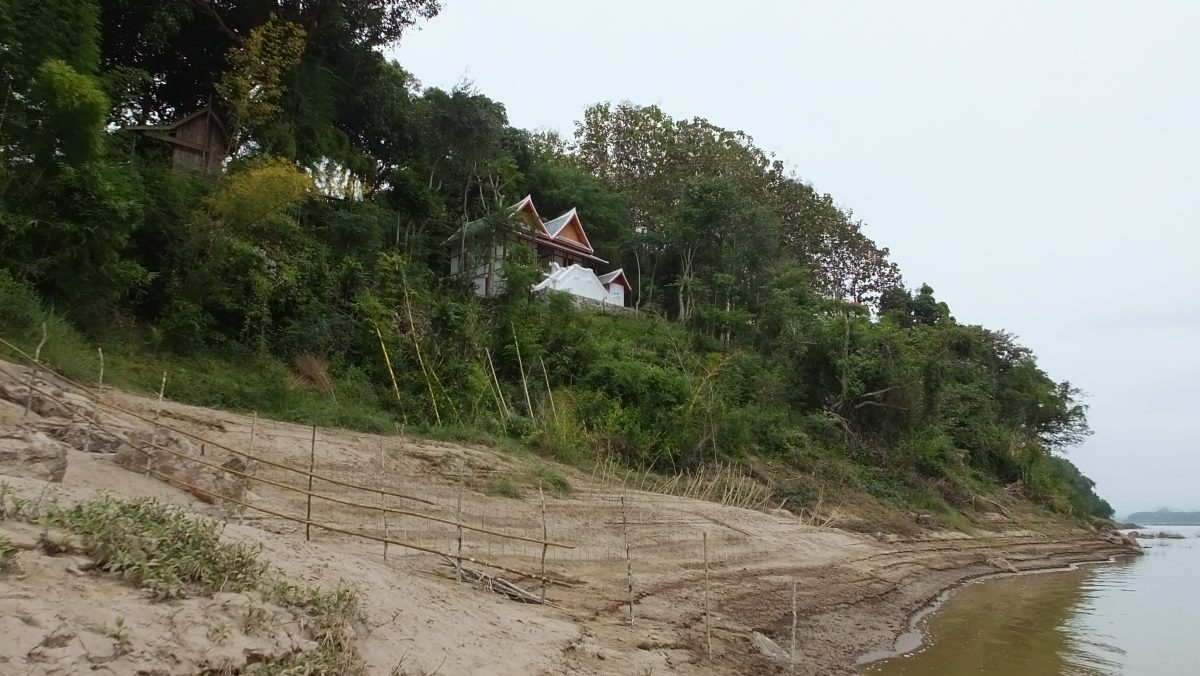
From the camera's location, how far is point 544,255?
29891 millimetres

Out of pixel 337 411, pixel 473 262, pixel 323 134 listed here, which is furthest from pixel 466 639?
pixel 323 134

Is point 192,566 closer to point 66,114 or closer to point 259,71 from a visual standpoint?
point 66,114

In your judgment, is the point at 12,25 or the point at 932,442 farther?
the point at 932,442

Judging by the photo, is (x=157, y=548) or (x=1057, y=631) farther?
(x=1057, y=631)

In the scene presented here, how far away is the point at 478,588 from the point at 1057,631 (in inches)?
415

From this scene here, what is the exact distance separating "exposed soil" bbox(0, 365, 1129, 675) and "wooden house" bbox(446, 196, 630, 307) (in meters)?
8.18

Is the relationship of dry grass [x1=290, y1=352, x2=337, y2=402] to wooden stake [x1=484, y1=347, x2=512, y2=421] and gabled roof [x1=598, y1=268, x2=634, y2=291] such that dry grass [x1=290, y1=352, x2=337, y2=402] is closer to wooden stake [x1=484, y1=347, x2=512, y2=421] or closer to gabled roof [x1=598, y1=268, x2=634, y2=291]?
wooden stake [x1=484, y1=347, x2=512, y2=421]

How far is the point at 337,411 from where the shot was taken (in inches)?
520

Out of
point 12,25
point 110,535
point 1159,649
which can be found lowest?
point 1159,649

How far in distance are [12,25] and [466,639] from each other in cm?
1151

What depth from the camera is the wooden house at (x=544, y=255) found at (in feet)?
67.3

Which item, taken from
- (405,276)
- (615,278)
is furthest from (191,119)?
(615,278)

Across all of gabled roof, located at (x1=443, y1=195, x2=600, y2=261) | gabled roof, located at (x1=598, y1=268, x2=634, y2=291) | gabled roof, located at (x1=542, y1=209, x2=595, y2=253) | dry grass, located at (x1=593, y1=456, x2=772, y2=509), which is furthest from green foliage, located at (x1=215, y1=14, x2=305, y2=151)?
gabled roof, located at (x1=598, y1=268, x2=634, y2=291)

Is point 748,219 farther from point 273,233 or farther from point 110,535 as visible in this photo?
point 110,535
